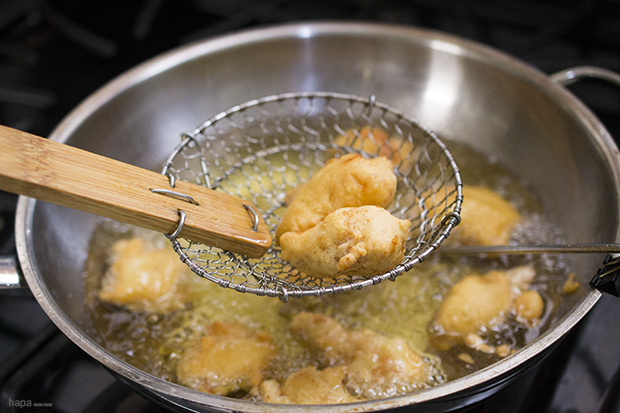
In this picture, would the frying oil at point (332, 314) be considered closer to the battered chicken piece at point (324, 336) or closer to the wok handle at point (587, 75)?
the battered chicken piece at point (324, 336)

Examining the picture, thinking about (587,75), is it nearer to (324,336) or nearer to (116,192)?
(324,336)

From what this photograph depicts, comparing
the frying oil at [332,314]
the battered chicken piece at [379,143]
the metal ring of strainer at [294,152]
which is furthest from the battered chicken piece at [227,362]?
the battered chicken piece at [379,143]

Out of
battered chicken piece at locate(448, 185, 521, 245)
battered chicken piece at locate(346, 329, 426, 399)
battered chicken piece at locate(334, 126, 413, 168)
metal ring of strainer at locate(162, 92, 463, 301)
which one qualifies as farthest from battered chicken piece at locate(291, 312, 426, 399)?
battered chicken piece at locate(334, 126, 413, 168)

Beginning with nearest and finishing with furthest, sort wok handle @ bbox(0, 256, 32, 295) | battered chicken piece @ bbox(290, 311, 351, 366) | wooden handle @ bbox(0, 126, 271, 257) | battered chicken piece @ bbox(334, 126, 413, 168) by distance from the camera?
wooden handle @ bbox(0, 126, 271, 257)
wok handle @ bbox(0, 256, 32, 295)
battered chicken piece @ bbox(290, 311, 351, 366)
battered chicken piece @ bbox(334, 126, 413, 168)

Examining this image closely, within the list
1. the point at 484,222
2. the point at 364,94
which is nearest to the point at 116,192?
the point at 484,222

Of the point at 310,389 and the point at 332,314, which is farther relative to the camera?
the point at 332,314

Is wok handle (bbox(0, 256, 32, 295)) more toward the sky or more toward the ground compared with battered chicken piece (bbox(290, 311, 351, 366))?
more toward the sky

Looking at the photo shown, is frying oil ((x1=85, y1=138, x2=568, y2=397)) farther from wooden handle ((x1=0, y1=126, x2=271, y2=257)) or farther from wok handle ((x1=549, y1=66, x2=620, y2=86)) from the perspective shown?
wok handle ((x1=549, y1=66, x2=620, y2=86))
